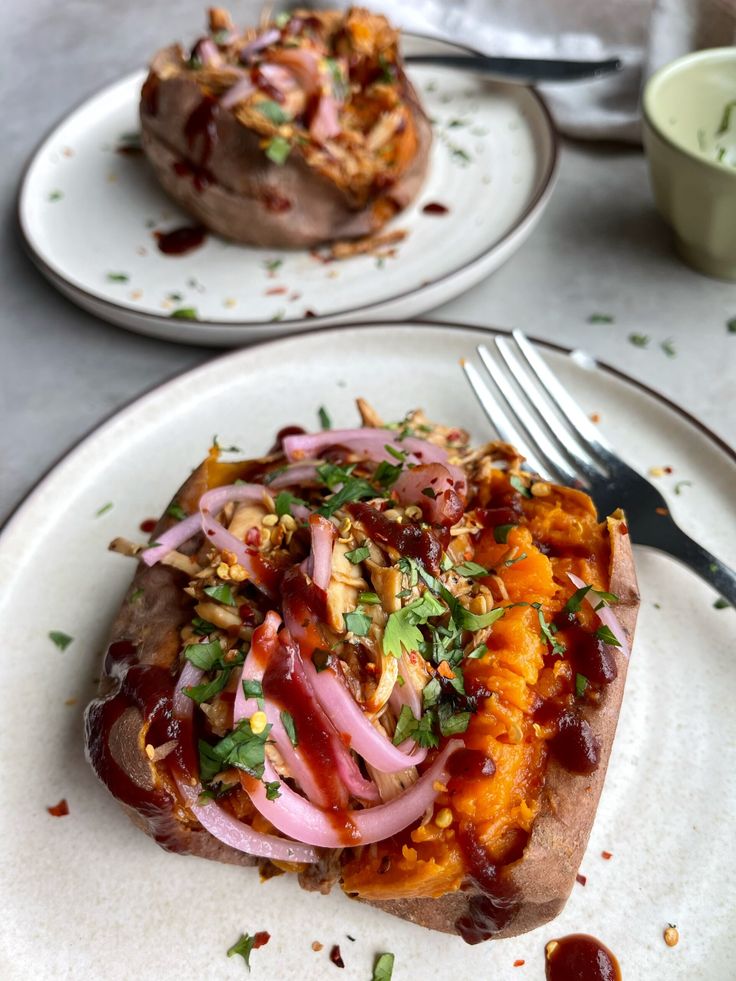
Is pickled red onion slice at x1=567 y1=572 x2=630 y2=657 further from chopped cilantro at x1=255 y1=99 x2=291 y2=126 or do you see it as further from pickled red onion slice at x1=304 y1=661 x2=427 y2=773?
chopped cilantro at x1=255 y1=99 x2=291 y2=126

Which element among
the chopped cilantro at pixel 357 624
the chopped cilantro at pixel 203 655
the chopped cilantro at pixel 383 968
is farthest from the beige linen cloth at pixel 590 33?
the chopped cilantro at pixel 383 968

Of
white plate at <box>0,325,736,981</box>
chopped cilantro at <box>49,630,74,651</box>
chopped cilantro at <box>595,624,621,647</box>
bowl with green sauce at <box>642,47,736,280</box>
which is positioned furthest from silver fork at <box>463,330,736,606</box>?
chopped cilantro at <box>49,630,74,651</box>

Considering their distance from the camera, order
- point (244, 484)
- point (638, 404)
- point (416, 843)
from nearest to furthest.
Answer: point (416, 843) < point (244, 484) < point (638, 404)

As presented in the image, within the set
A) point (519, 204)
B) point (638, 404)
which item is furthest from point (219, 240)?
point (638, 404)

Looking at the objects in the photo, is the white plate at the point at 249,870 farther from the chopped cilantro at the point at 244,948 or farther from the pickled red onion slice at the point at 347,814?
the pickled red onion slice at the point at 347,814

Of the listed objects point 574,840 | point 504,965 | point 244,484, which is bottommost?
point 504,965

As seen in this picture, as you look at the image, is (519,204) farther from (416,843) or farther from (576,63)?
(416,843)
